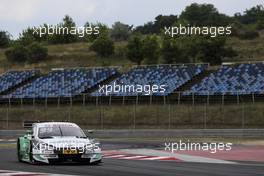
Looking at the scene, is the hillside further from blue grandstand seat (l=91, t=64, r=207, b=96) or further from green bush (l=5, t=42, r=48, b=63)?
blue grandstand seat (l=91, t=64, r=207, b=96)

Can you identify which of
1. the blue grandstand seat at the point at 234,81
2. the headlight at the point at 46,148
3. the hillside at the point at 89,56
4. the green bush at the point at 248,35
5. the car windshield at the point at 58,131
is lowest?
the headlight at the point at 46,148

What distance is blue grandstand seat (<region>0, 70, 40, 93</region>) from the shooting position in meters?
63.6

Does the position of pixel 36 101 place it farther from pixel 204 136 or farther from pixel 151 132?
pixel 204 136

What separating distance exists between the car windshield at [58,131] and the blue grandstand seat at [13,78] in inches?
1726

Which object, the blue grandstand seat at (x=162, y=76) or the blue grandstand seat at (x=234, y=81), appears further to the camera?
the blue grandstand seat at (x=162, y=76)

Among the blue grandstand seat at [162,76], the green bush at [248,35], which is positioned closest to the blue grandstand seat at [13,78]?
the blue grandstand seat at [162,76]

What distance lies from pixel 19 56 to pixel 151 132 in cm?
4565

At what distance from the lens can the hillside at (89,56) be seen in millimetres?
77994

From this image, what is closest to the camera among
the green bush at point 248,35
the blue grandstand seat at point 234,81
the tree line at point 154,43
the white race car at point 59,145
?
the white race car at point 59,145

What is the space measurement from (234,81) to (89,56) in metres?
35.5

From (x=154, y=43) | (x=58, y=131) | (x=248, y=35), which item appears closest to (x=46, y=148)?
(x=58, y=131)

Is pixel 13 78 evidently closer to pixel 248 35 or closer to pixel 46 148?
pixel 248 35

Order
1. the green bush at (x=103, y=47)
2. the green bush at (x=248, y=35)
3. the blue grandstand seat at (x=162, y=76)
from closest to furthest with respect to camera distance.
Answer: the blue grandstand seat at (x=162, y=76), the green bush at (x=103, y=47), the green bush at (x=248, y=35)

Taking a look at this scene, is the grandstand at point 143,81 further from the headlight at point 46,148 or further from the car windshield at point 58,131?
the headlight at point 46,148
